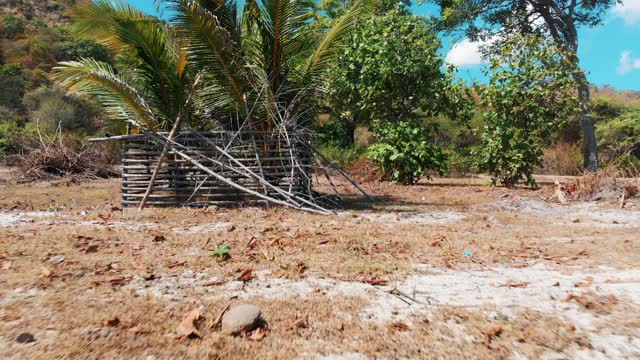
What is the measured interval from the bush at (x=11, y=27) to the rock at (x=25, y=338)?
49472 mm

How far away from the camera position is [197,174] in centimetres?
782

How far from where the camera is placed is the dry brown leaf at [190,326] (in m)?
2.40

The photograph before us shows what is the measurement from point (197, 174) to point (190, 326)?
5.60 metres

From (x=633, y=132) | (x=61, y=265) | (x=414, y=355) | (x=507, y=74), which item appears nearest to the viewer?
(x=414, y=355)

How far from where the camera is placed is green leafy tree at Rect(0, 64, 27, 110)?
27250 millimetres

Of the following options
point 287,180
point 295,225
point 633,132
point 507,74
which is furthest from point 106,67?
point 633,132

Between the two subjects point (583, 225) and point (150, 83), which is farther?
point (150, 83)

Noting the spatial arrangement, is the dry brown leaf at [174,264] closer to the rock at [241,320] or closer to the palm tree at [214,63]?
the rock at [241,320]

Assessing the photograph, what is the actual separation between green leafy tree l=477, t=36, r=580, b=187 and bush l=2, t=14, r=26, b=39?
45.4m

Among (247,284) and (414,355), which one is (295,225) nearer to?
(247,284)

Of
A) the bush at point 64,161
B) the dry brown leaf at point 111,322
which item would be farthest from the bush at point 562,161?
the dry brown leaf at point 111,322

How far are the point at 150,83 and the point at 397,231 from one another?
192 inches

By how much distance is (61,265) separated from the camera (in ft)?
11.9

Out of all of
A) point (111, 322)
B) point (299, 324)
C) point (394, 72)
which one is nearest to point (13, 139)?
point (394, 72)
